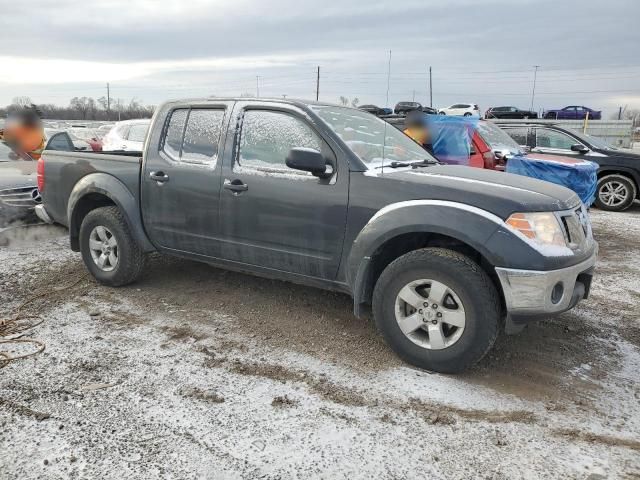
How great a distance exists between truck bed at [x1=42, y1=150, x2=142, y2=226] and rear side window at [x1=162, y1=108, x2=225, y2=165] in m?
0.41

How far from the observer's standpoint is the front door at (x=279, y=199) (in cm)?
388

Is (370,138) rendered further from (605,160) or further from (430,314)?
(605,160)

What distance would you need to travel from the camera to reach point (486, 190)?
3.47 metres

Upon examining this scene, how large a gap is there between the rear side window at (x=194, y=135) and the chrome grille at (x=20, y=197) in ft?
11.4

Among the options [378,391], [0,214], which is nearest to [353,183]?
[378,391]

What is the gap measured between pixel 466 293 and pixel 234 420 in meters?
1.57

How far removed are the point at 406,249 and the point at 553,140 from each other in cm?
881

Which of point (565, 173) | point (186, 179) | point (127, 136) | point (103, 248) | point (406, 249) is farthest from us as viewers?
point (127, 136)

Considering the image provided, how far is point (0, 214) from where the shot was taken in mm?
7195

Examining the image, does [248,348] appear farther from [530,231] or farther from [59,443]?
[530,231]

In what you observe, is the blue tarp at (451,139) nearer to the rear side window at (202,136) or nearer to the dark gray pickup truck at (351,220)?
the dark gray pickup truck at (351,220)

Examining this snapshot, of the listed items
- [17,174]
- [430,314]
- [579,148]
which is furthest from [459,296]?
[579,148]

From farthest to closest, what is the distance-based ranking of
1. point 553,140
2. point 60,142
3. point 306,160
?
point 553,140 → point 60,142 → point 306,160

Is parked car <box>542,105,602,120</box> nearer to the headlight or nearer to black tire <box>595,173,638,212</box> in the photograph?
black tire <box>595,173,638,212</box>
